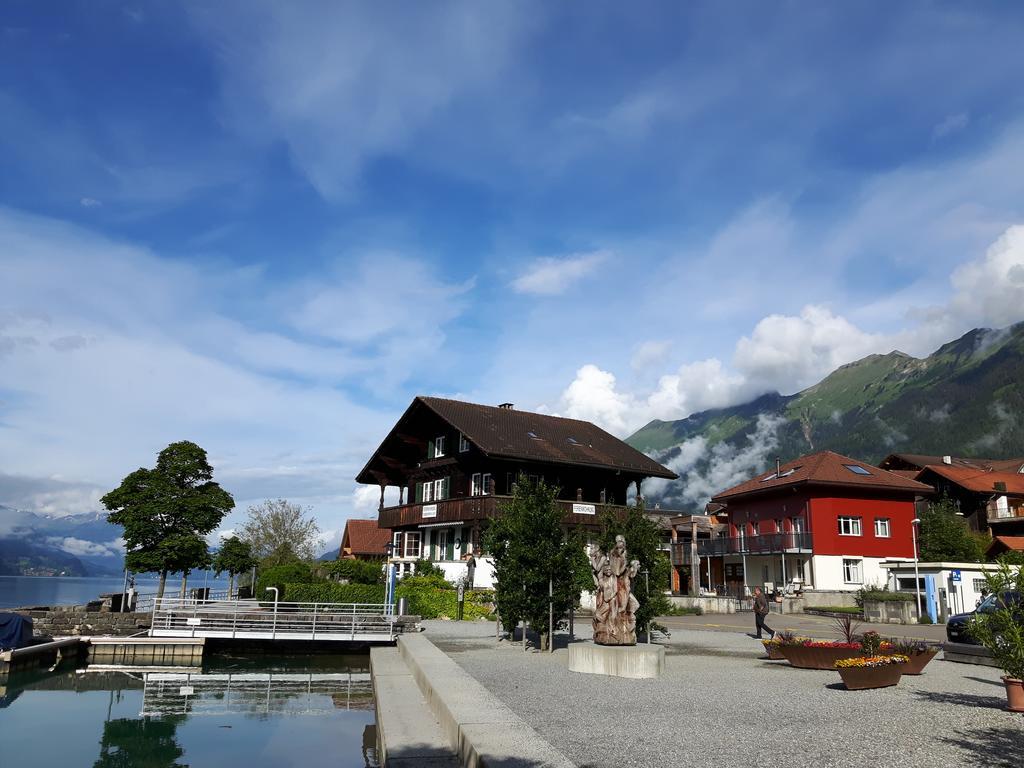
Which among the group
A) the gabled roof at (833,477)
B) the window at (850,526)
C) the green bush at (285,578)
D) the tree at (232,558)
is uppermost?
the gabled roof at (833,477)

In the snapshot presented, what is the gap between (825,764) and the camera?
8172mm

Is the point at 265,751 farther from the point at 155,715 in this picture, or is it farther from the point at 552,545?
the point at 552,545

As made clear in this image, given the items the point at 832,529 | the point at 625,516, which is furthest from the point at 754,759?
the point at 832,529

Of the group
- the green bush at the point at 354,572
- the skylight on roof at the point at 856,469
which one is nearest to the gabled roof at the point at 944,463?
the skylight on roof at the point at 856,469

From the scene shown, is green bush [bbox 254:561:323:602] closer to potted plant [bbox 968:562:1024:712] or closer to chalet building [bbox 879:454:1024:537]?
potted plant [bbox 968:562:1024:712]

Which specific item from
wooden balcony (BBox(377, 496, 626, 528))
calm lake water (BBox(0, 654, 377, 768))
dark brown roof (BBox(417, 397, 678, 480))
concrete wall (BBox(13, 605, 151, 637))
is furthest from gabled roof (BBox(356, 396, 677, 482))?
calm lake water (BBox(0, 654, 377, 768))

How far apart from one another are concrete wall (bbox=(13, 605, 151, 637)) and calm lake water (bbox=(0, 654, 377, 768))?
12.9ft

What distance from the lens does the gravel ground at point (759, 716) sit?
337 inches

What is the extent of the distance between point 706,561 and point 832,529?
1260 cm

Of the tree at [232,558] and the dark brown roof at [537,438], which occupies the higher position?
the dark brown roof at [537,438]

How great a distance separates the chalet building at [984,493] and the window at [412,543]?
41.5 metres

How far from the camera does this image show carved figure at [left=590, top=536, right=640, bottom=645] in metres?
15.8

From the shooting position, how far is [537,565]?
66.5 feet

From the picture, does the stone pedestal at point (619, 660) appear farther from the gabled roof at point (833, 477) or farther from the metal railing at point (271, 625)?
the gabled roof at point (833, 477)
